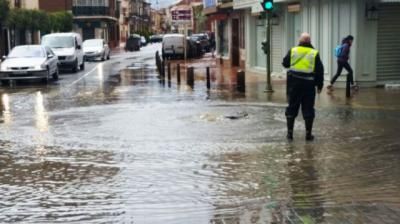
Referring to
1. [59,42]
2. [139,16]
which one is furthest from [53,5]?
[139,16]

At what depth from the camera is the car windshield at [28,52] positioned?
85.7 feet

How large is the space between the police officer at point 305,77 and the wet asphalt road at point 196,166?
0.50 m

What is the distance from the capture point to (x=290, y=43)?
2453cm

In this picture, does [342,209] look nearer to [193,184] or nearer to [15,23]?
[193,184]

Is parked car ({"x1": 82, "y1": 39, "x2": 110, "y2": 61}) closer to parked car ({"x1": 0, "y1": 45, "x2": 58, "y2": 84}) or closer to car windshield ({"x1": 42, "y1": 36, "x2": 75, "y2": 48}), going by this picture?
car windshield ({"x1": 42, "y1": 36, "x2": 75, "y2": 48})

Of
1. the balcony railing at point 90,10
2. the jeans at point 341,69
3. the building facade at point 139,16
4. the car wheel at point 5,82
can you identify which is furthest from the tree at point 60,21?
the building facade at point 139,16

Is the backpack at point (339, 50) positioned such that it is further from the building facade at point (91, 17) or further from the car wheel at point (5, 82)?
the building facade at point (91, 17)

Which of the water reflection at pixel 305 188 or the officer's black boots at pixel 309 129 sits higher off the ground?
the officer's black boots at pixel 309 129

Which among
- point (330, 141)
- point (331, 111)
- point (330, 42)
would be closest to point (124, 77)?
point (330, 42)

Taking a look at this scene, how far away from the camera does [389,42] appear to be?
65.6 feet

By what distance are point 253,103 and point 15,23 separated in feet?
111

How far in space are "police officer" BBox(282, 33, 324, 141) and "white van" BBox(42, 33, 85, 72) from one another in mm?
23106

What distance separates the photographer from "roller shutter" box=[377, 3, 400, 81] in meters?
19.8

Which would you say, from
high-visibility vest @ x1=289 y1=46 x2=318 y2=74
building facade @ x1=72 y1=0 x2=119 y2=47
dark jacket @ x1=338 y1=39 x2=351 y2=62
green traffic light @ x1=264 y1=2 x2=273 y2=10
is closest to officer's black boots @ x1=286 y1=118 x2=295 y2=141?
high-visibility vest @ x1=289 y1=46 x2=318 y2=74
